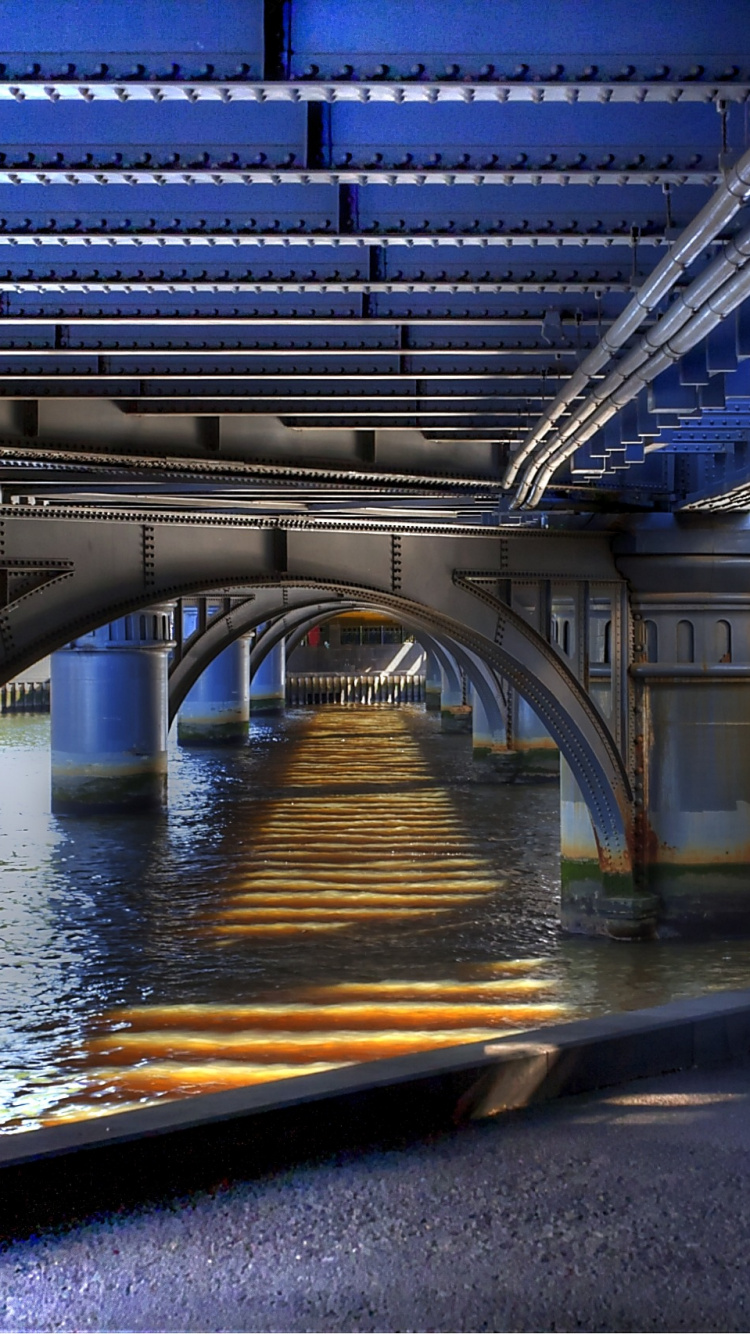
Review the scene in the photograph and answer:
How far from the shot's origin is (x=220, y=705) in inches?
1559

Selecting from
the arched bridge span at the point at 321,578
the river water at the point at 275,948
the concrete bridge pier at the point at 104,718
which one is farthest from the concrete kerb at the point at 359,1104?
the concrete bridge pier at the point at 104,718

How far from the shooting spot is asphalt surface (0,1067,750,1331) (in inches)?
163

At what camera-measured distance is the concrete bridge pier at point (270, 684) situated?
53.9 m

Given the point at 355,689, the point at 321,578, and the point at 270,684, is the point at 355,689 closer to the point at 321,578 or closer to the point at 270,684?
the point at 270,684

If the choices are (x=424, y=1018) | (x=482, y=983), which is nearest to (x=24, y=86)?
(x=424, y=1018)

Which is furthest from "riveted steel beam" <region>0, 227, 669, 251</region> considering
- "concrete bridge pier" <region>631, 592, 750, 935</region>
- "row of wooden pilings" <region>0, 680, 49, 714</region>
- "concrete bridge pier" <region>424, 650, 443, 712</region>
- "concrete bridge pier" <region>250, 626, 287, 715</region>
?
"concrete bridge pier" <region>424, 650, 443, 712</region>

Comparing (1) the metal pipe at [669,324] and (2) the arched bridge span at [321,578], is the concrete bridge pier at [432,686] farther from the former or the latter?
(1) the metal pipe at [669,324]

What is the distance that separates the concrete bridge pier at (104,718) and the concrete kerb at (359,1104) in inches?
703

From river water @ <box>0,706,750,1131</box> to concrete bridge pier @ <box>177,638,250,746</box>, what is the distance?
43.8 feet

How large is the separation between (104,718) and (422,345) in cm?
1682

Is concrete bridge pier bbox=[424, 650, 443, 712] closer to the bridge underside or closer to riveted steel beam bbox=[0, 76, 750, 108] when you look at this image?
the bridge underside

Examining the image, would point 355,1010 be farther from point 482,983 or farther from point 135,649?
point 135,649

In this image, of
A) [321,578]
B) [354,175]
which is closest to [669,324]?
[354,175]

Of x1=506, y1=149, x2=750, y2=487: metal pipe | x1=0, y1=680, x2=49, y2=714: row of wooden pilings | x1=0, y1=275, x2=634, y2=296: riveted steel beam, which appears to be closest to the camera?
x1=506, y1=149, x2=750, y2=487: metal pipe
